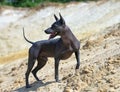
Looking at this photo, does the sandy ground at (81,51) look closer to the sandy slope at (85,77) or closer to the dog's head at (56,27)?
the sandy slope at (85,77)

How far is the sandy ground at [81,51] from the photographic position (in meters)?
16.4

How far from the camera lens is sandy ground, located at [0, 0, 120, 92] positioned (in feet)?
53.7

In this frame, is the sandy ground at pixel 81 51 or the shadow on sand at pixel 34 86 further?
the shadow on sand at pixel 34 86

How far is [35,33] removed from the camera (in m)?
38.6

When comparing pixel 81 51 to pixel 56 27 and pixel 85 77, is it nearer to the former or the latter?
pixel 85 77

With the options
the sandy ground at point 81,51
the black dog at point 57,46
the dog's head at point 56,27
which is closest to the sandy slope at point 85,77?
the sandy ground at point 81,51

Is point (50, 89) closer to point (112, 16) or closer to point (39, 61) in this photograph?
point (39, 61)

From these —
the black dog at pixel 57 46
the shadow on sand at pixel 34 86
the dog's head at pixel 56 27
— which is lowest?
the shadow on sand at pixel 34 86

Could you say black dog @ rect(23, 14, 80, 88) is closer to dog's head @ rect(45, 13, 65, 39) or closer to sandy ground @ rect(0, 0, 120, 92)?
dog's head @ rect(45, 13, 65, 39)

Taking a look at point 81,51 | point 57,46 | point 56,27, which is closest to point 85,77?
point 57,46

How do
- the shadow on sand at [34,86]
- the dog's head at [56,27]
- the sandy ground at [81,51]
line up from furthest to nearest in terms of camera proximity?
1. the shadow on sand at [34,86]
2. the sandy ground at [81,51]
3. the dog's head at [56,27]

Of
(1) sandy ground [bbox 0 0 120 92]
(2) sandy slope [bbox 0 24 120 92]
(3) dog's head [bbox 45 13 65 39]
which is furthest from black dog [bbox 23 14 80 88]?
(1) sandy ground [bbox 0 0 120 92]

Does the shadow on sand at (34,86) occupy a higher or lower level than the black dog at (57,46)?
lower

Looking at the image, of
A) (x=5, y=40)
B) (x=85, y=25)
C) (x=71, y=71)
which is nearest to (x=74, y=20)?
(x=85, y=25)
